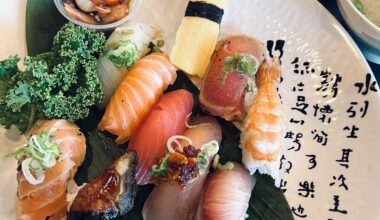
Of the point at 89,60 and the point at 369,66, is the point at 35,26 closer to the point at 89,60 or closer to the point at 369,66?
the point at 89,60

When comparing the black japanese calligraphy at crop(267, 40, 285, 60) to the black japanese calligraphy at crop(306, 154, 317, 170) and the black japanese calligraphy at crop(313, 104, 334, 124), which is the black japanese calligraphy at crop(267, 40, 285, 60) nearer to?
the black japanese calligraphy at crop(313, 104, 334, 124)

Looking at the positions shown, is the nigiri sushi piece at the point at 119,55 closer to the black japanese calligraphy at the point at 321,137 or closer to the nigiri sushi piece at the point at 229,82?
the nigiri sushi piece at the point at 229,82

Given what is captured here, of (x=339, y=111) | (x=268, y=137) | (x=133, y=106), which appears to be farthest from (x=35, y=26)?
(x=339, y=111)

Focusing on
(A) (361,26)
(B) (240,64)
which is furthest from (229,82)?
(A) (361,26)

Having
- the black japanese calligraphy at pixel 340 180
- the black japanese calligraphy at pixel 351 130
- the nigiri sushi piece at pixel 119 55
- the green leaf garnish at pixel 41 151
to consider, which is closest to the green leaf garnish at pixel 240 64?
the nigiri sushi piece at pixel 119 55

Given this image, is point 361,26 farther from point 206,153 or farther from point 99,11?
point 99,11

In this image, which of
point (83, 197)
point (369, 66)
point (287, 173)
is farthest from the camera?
point (369, 66)
